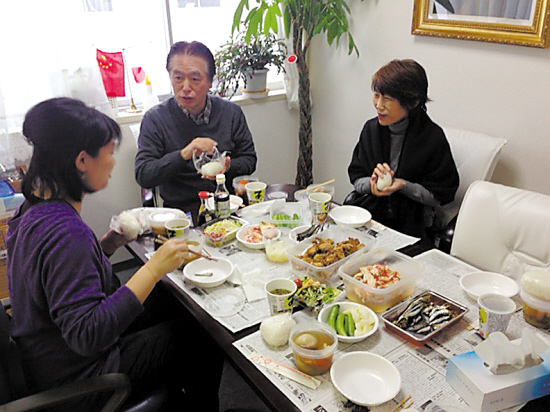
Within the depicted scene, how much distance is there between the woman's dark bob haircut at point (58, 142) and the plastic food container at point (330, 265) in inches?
24.8

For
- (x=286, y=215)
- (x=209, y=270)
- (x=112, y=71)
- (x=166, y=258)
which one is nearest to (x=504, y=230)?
(x=286, y=215)

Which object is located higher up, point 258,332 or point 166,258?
point 166,258

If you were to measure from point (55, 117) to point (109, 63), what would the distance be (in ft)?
5.44

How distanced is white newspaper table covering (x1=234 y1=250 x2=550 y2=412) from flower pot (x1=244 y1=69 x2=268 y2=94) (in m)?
2.10

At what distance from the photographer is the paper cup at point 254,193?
1.90 metres

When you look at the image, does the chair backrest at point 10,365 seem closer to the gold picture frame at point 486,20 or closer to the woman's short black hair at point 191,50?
the woman's short black hair at point 191,50

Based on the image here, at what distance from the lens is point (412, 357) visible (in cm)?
107

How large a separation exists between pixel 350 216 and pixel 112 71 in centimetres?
171

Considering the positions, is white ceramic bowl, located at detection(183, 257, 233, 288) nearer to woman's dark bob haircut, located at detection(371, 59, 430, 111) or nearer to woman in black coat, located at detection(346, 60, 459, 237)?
woman in black coat, located at detection(346, 60, 459, 237)

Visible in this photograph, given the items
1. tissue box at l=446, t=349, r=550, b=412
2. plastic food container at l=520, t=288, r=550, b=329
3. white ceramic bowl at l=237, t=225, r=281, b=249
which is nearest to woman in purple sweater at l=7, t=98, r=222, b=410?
white ceramic bowl at l=237, t=225, r=281, b=249

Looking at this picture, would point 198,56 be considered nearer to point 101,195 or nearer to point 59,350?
point 101,195

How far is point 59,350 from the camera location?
1194mm

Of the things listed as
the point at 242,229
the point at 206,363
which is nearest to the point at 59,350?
the point at 206,363

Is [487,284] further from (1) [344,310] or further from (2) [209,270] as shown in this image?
(2) [209,270]
